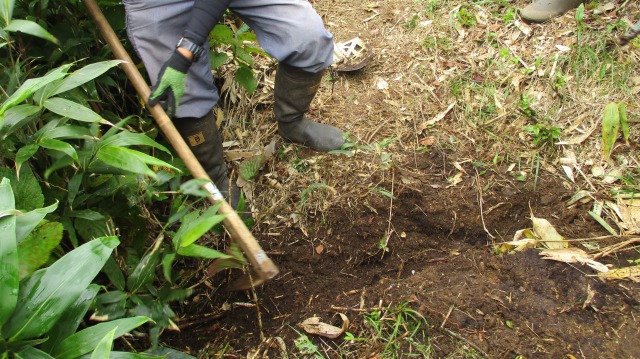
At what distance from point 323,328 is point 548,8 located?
2675 mm

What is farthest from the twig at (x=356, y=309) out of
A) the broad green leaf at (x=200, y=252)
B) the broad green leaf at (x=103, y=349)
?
the broad green leaf at (x=103, y=349)

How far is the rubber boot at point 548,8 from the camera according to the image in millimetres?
3119

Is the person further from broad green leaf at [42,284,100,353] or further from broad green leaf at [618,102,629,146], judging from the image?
broad green leaf at [618,102,629,146]

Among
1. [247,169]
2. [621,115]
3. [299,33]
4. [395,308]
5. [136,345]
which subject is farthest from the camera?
[247,169]

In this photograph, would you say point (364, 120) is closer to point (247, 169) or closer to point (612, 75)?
point (247, 169)

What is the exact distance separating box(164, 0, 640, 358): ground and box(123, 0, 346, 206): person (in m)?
0.42

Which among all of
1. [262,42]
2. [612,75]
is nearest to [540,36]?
[612,75]

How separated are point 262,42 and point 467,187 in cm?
131

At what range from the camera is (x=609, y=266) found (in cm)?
192

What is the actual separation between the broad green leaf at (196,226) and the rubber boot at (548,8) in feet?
9.09

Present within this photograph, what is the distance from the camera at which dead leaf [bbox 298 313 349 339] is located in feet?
6.03

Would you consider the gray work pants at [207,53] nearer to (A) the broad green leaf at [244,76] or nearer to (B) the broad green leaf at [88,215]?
(A) the broad green leaf at [244,76]

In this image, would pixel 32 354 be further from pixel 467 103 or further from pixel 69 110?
pixel 467 103

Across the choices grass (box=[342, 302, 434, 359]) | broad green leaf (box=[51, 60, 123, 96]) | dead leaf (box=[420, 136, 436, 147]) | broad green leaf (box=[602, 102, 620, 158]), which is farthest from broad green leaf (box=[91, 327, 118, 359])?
broad green leaf (box=[602, 102, 620, 158])
